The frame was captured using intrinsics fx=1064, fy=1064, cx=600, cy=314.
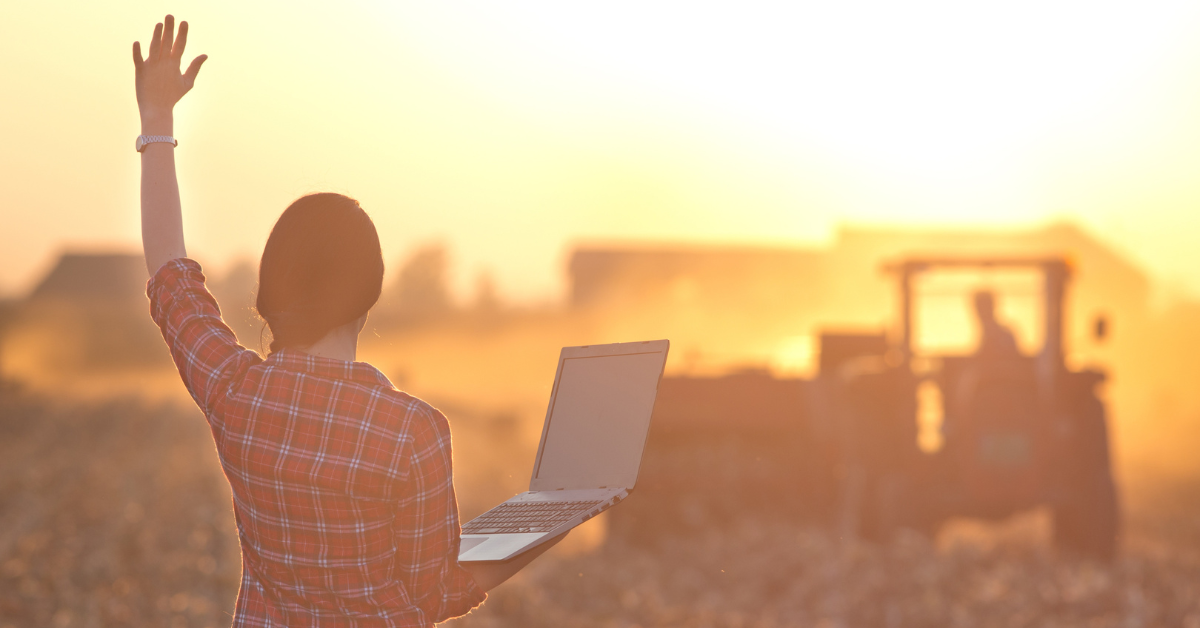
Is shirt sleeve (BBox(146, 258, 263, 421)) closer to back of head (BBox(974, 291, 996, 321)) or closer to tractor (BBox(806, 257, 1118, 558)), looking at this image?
tractor (BBox(806, 257, 1118, 558))

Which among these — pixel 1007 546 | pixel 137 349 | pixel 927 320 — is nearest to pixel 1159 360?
pixel 927 320

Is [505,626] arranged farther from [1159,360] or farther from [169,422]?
[1159,360]

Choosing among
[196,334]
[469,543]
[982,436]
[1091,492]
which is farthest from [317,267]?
[1091,492]

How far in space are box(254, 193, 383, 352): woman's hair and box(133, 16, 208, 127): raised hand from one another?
494mm

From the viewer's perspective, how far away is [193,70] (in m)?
2.06

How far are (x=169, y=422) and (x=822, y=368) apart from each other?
13237 mm

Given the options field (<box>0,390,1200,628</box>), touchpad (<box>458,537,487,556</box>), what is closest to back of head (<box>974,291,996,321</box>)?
field (<box>0,390,1200,628</box>)

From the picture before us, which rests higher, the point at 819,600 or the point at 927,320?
the point at 927,320

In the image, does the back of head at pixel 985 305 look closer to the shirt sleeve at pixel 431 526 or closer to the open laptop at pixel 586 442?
the open laptop at pixel 586 442

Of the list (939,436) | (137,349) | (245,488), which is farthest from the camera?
(137,349)

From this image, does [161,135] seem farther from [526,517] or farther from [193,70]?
[526,517]

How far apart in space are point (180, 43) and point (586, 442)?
3.54 ft

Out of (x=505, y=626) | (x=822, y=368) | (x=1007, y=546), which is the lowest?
(x=1007, y=546)

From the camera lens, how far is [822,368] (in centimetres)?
847
